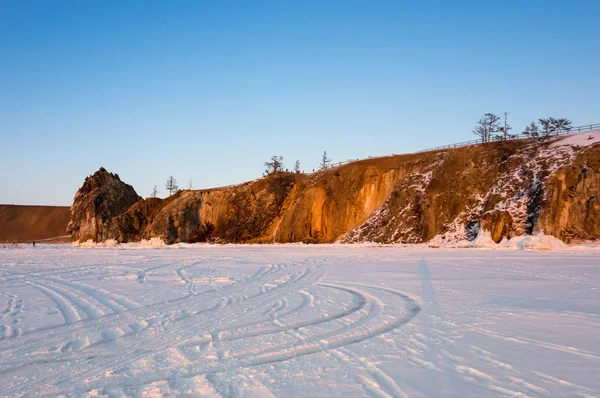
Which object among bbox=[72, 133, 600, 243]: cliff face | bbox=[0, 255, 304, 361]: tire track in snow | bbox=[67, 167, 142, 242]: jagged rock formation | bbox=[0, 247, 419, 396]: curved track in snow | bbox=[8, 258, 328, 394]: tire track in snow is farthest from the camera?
bbox=[67, 167, 142, 242]: jagged rock formation

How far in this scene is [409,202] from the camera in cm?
5488

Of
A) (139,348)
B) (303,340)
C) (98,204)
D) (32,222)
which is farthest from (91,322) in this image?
(32,222)

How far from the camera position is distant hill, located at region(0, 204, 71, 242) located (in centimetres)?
13950

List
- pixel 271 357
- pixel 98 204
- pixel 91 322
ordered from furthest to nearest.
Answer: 1. pixel 98 204
2. pixel 91 322
3. pixel 271 357

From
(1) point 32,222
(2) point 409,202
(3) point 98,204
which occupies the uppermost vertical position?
(3) point 98,204

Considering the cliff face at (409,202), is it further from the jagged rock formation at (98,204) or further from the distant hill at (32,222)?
the distant hill at (32,222)

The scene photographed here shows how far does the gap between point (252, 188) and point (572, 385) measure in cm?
7143

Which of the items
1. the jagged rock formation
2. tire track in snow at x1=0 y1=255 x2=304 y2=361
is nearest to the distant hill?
the jagged rock formation

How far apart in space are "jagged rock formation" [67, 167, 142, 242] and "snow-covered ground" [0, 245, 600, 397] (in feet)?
243

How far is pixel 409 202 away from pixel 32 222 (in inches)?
5463

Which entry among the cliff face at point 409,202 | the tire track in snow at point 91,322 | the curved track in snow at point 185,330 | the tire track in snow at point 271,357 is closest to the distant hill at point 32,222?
the cliff face at point 409,202

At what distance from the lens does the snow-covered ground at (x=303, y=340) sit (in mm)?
5652

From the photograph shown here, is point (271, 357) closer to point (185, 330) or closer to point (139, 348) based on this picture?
point (139, 348)

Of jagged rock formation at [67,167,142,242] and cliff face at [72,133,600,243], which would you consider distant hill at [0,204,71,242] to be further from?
cliff face at [72,133,600,243]
